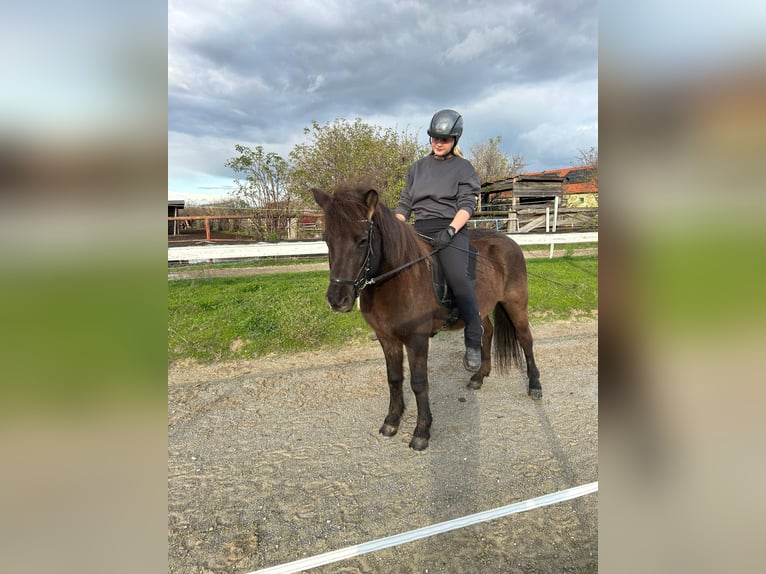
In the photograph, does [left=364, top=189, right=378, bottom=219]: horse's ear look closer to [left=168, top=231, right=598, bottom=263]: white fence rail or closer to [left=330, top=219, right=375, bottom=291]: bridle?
[left=330, top=219, right=375, bottom=291]: bridle

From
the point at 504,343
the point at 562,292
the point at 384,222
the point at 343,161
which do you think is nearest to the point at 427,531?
the point at 384,222

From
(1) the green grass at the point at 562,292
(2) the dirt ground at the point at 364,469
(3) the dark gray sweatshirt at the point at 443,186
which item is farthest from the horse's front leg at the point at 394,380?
(1) the green grass at the point at 562,292

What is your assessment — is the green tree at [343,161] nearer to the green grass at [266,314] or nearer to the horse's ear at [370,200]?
the green grass at [266,314]

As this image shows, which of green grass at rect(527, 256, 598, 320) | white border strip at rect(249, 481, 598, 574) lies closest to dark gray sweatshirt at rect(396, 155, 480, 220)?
white border strip at rect(249, 481, 598, 574)

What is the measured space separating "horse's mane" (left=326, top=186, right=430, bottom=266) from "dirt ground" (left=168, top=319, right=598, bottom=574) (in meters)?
1.72

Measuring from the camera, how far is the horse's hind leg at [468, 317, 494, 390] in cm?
480

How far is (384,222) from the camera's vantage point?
3.26 m

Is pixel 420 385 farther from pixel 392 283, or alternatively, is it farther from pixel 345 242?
pixel 345 242

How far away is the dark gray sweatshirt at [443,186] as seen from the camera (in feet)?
12.3

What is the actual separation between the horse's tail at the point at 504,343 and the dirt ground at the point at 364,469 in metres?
0.24
